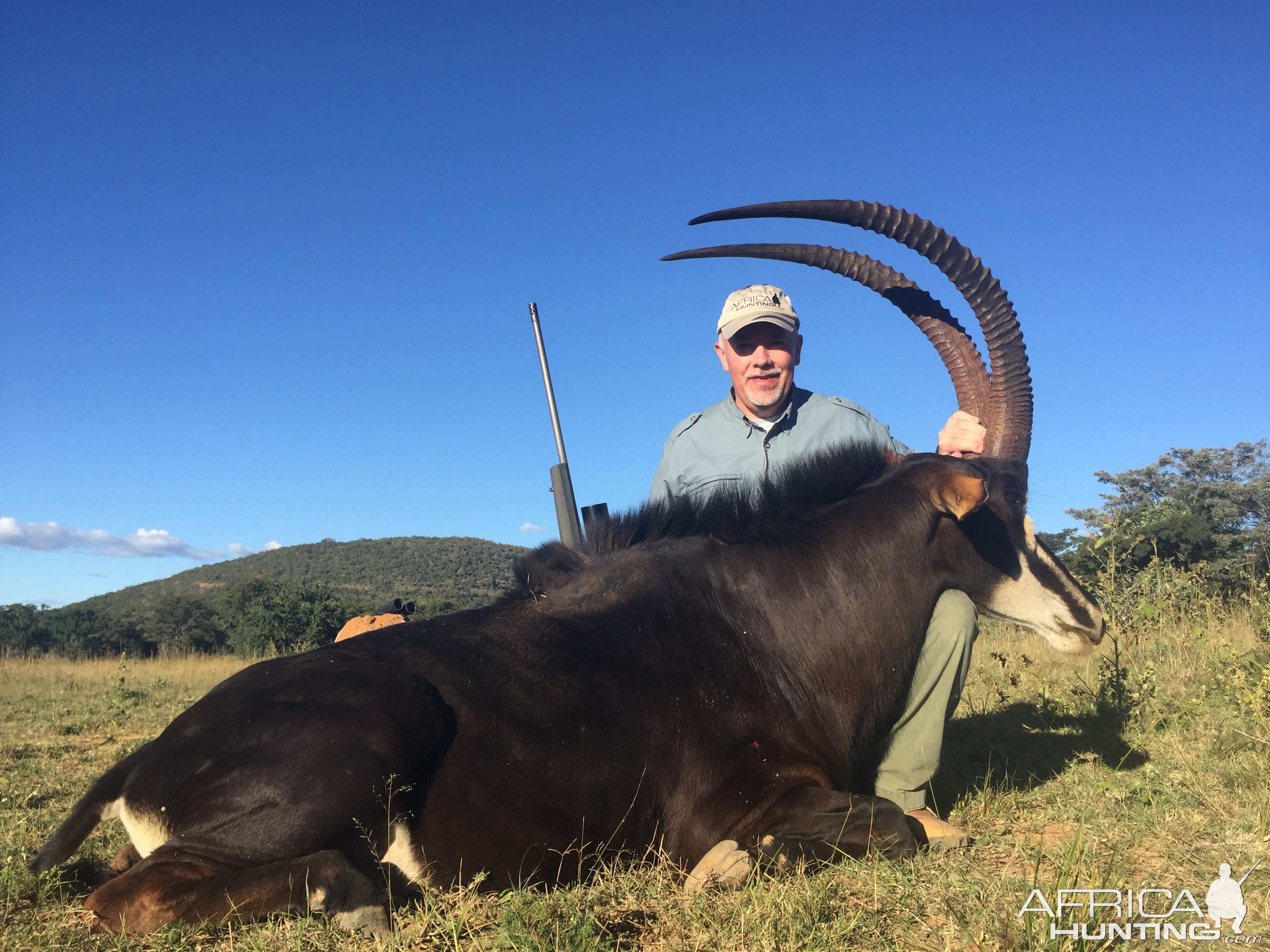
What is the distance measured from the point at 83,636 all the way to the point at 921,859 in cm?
3151

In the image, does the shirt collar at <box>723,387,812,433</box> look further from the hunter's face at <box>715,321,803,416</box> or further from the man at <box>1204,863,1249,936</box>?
the man at <box>1204,863,1249,936</box>

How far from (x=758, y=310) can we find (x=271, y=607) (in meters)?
19.3

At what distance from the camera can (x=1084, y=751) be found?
5055 millimetres

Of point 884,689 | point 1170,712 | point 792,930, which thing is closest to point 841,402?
point 884,689

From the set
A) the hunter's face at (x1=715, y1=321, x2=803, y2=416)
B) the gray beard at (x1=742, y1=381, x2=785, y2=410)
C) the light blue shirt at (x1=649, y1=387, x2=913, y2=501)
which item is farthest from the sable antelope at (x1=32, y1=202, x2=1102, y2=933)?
the gray beard at (x1=742, y1=381, x2=785, y2=410)

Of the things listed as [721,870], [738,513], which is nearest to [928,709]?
[738,513]

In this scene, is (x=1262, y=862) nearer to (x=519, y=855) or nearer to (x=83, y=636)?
(x=519, y=855)

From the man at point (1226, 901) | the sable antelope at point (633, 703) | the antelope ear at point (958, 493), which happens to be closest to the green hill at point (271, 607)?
the sable antelope at point (633, 703)

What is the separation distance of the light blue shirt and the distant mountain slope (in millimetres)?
40578

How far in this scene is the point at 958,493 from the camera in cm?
407

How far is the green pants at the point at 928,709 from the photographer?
161 inches

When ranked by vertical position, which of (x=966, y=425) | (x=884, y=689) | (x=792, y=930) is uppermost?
(x=966, y=425)

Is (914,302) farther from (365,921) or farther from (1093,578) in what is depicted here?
(1093,578)

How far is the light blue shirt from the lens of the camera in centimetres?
546
